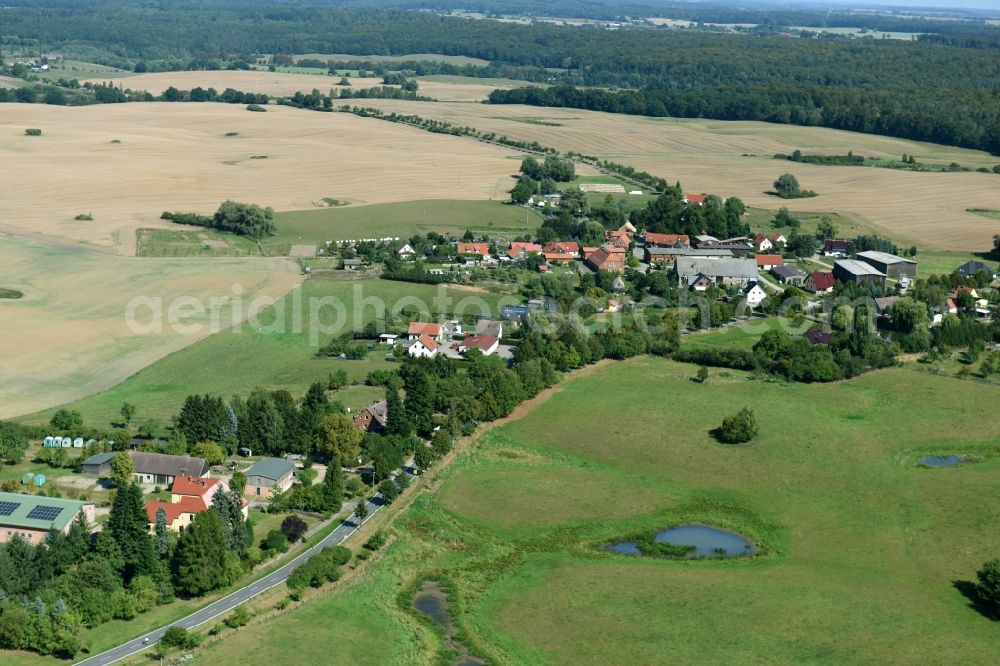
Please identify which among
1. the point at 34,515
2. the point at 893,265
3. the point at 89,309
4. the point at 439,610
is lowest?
the point at 439,610

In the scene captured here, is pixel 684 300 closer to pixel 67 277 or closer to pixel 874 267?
pixel 874 267

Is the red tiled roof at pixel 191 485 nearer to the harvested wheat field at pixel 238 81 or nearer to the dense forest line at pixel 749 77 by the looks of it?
the dense forest line at pixel 749 77

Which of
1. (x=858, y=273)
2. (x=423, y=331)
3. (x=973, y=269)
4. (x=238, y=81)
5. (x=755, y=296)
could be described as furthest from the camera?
(x=238, y=81)

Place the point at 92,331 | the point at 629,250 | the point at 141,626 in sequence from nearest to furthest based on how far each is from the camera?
the point at 141,626, the point at 92,331, the point at 629,250

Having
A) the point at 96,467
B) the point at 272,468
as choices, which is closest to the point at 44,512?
the point at 96,467

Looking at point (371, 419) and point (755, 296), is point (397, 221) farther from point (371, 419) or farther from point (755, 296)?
point (371, 419)

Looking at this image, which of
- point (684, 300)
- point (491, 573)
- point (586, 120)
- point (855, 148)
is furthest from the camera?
point (586, 120)

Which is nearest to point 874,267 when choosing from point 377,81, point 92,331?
point 92,331
